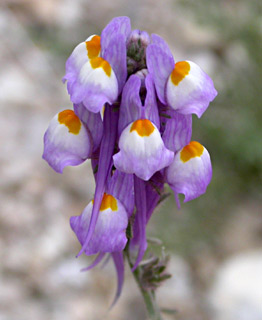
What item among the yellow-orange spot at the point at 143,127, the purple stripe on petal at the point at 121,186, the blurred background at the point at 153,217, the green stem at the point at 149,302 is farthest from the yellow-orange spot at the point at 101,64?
the blurred background at the point at 153,217

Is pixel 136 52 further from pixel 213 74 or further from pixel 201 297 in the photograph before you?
pixel 213 74

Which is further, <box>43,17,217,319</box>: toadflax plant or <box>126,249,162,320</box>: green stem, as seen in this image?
<box>126,249,162,320</box>: green stem

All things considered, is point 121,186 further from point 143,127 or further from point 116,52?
point 116,52

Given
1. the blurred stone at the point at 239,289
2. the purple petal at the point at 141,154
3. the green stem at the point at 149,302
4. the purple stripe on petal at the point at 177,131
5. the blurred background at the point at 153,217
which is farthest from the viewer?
the blurred stone at the point at 239,289

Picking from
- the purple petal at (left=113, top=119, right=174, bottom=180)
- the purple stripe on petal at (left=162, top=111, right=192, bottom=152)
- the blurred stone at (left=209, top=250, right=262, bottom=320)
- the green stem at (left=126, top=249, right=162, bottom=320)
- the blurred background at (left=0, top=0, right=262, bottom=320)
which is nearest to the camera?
the purple petal at (left=113, top=119, right=174, bottom=180)

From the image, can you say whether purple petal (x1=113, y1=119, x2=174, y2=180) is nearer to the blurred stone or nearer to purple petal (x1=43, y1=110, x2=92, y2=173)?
purple petal (x1=43, y1=110, x2=92, y2=173)

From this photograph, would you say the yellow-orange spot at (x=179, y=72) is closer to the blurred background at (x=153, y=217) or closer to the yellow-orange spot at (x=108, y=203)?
the yellow-orange spot at (x=108, y=203)

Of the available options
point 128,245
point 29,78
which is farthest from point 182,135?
point 29,78

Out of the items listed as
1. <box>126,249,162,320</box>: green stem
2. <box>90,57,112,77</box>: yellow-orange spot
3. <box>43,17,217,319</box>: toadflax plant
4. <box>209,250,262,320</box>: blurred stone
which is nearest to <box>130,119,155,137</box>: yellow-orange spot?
<box>43,17,217,319</box>: toadflax plant
